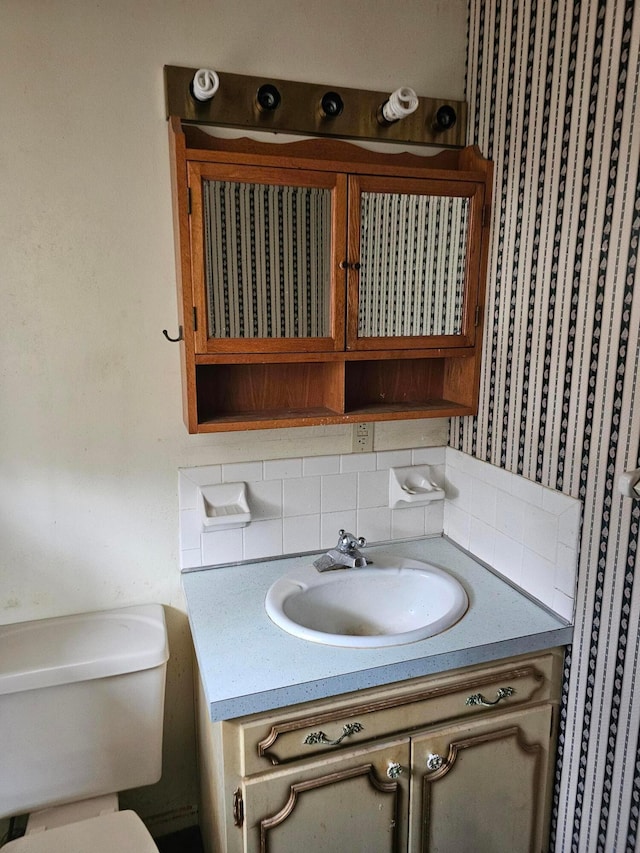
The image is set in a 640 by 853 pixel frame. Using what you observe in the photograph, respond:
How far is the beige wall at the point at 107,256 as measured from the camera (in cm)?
134

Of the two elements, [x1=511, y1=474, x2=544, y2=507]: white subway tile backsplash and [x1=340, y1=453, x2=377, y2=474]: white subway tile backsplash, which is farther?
[x1=340, y1=453, x2=377, y2=474]: white subway tile backsplash

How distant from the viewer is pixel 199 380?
1547mm

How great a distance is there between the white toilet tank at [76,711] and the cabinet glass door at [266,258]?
0.75m

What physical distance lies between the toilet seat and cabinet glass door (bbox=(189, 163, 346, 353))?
1.09 meters

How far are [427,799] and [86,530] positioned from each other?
1.03 meters

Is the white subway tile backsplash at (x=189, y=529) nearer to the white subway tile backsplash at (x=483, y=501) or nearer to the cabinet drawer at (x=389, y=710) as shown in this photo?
the cabinet drawer at (x=389, y=710)

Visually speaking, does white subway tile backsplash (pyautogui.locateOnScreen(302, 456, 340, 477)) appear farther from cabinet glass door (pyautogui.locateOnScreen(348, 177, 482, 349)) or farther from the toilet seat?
the toilet seat

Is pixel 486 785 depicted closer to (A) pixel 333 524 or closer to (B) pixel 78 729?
(A) pixel 333 524

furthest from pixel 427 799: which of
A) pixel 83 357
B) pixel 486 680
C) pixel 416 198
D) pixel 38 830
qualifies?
pixel 416 198

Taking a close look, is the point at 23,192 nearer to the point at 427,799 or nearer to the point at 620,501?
the point at 620,501

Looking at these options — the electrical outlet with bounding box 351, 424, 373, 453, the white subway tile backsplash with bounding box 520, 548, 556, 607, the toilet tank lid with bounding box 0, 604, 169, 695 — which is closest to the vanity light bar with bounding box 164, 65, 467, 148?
the electrical outlet with bounding box 351, 424, 373, 453

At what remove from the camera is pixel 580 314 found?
128 centimetres

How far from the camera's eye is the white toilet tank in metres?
1.33

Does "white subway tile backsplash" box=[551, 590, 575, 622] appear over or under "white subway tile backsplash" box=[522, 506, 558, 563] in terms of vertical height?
under
